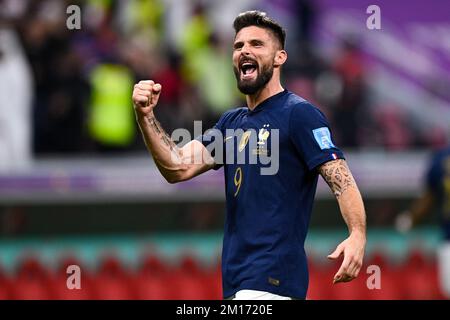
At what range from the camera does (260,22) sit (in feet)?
22.2

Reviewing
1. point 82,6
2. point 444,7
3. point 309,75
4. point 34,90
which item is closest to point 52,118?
point 34,90

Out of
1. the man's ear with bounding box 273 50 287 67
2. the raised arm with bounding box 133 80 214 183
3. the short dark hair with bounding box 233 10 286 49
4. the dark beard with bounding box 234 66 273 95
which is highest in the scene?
the short dark hair with bounding box 233 10 286 49

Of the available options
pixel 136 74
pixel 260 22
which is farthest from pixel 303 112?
pixel 136 74

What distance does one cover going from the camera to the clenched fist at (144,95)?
21.4 ft

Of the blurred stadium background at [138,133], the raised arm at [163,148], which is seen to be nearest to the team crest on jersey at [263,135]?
the raised arm at [163,148]

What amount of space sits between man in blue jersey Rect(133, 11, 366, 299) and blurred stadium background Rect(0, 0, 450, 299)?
7435mm

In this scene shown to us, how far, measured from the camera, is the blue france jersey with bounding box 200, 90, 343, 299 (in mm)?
6512

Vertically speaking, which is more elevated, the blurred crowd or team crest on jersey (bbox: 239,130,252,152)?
the blurred crowd

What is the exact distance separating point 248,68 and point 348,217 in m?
1.02

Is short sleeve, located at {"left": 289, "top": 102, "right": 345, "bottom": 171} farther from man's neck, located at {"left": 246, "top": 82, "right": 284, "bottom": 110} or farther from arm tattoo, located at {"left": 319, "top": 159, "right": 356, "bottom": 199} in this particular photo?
man's neck, located at {"left": 246, "top": 82, "right": 284, "bottom": 110}

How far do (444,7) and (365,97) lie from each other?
2.74 metres

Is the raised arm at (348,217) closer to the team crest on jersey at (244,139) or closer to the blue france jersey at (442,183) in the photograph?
the team crest on jersey at (244,139)

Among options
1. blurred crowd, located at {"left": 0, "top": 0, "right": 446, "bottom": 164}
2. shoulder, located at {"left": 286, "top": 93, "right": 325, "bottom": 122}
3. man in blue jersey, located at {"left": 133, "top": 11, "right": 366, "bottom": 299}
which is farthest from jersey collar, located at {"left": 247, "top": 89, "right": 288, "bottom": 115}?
blurred crowd, located at {"left": 0, "top": 0, "right": 446, "bottom": 164}

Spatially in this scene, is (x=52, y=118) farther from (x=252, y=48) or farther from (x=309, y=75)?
(x=252, y=48)
